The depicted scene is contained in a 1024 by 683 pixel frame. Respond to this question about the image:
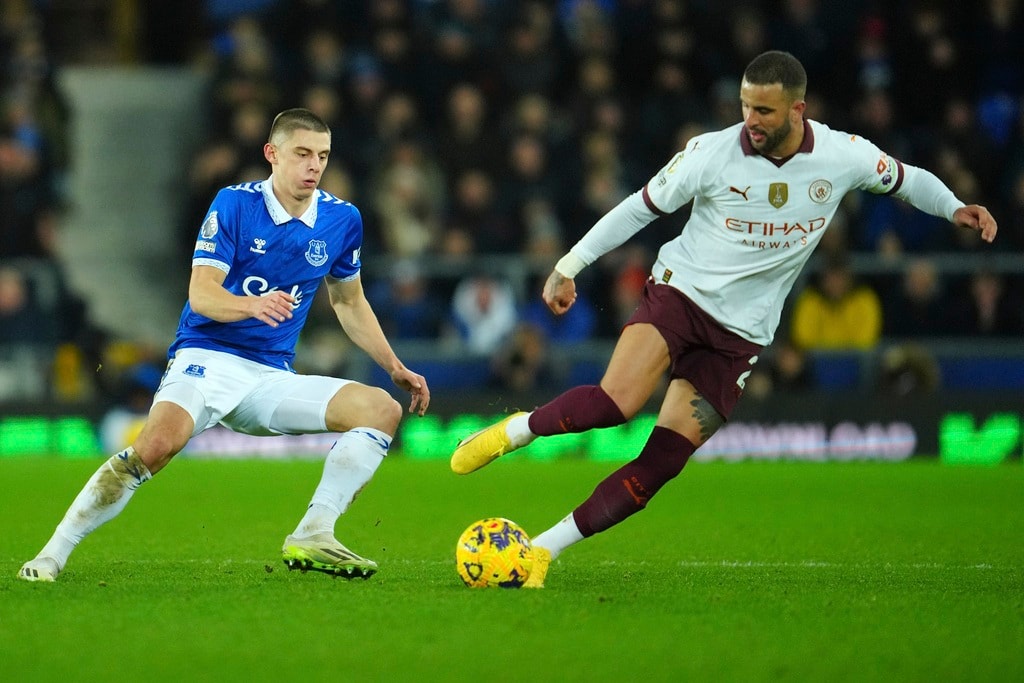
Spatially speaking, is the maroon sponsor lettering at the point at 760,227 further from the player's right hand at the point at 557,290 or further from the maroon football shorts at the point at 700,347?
the player's right hand at the point at 557,290

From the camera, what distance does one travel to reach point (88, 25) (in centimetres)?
2136

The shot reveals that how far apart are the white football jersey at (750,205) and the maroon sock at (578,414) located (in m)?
0.61

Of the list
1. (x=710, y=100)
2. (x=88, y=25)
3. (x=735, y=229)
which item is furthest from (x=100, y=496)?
(x=88, y=25)

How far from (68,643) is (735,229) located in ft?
10.3

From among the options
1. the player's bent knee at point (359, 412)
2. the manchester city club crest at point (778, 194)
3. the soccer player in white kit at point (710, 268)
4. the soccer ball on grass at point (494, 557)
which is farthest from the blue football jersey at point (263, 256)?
the manchester city club crest at point (778, 194)

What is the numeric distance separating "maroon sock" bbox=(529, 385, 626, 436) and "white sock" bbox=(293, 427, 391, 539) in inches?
26.4

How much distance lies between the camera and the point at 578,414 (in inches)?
258

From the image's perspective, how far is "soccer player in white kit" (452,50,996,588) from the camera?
6547 millimetres

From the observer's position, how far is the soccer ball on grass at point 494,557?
645 centimetres

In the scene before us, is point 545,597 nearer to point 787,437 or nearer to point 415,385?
point 415,385

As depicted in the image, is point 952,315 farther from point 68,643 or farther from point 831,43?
point 68,643

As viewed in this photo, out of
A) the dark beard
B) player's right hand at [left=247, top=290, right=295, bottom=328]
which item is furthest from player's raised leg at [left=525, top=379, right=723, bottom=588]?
player's right hand at [left=247, top=290, right=295, bottom=328]

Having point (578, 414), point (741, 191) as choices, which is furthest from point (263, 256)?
point (741, 191)

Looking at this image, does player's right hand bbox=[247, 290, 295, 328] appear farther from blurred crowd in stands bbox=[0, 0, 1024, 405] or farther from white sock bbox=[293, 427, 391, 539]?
blurred crowd in stands bbox=[0, 0, 1024, 405]
